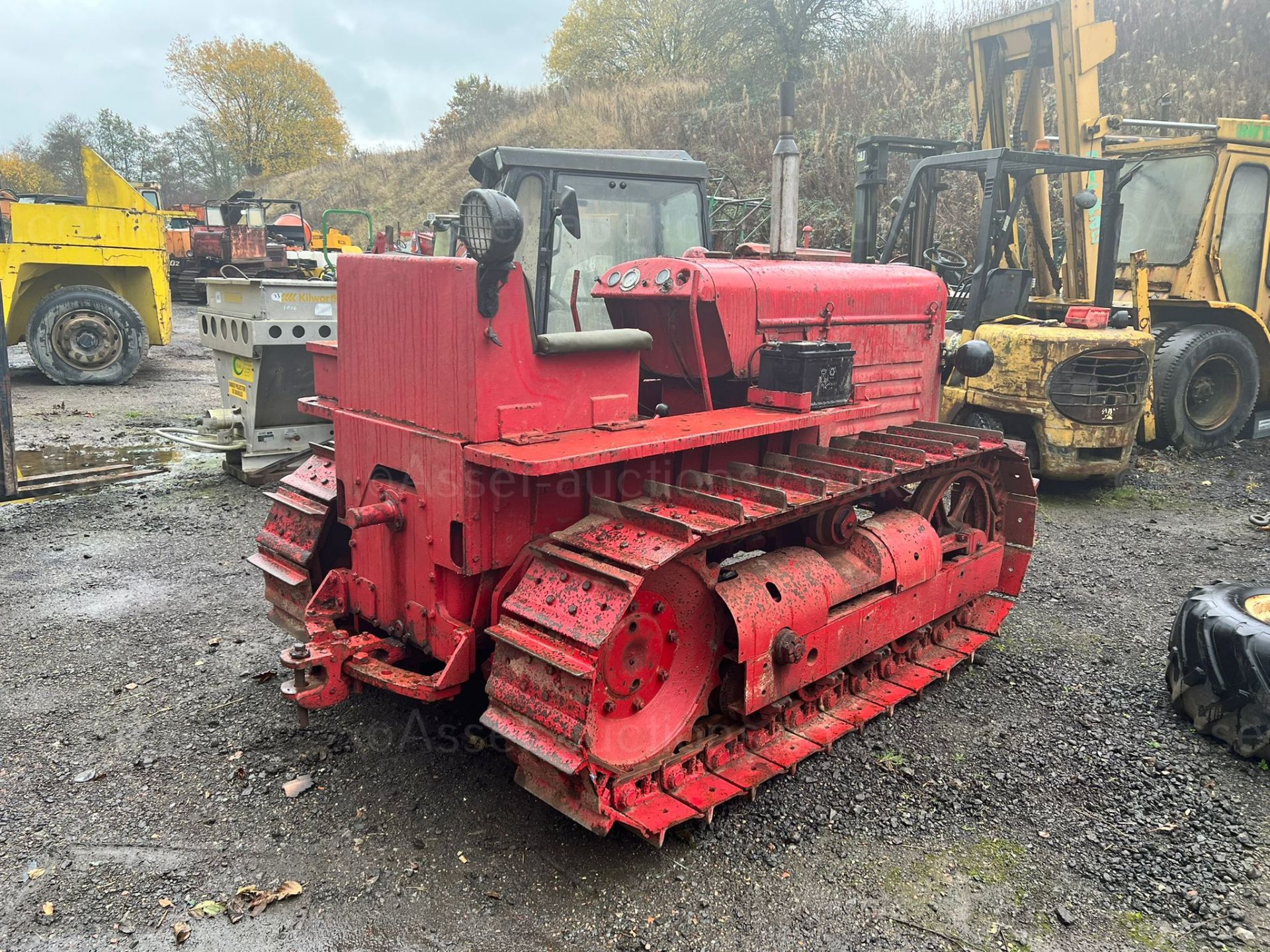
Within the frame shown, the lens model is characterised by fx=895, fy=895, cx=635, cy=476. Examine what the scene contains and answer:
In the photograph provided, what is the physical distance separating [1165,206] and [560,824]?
9032 mm

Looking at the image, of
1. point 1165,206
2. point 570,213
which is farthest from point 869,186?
point 570,213

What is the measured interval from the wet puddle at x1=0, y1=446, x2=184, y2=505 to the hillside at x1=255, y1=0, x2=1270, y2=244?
10.5 m

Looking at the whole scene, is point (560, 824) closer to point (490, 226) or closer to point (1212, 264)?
point (490, 226)

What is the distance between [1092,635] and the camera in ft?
15.5

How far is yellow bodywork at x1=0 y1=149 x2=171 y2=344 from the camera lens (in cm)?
1055

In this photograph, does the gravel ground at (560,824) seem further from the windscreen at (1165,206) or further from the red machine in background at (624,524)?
the windscreen at (1165,206)

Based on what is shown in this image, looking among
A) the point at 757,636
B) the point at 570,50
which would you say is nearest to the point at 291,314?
the point at 757,636

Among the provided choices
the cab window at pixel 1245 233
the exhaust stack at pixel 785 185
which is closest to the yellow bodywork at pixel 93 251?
the exhaust stack at pixel 785 185

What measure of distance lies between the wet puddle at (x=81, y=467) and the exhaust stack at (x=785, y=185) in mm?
5652

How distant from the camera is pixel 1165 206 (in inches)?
355

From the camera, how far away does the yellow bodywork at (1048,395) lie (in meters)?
6.74

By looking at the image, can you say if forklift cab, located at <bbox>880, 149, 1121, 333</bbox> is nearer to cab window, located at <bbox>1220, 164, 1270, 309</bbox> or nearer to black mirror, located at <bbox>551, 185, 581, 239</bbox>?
cab window, located at <bbox>1220, 164, 1270, 309</bbox>

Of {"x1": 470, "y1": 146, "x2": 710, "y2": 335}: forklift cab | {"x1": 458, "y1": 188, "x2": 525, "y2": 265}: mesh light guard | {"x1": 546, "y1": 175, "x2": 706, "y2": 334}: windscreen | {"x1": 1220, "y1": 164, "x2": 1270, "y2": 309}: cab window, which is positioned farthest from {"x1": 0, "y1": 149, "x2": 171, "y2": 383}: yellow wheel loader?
{"x1": 1220, "y1": 164, "x2": 1270, "y2": 309}: cab window

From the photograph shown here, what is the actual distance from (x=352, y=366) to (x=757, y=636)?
6.21 ft
